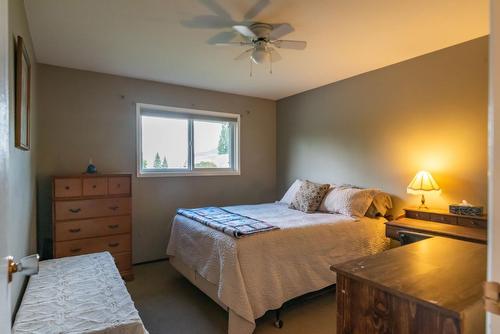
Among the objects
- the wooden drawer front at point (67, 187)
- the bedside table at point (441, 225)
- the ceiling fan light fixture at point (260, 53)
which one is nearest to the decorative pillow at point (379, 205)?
the bedside table at point (441, 225)

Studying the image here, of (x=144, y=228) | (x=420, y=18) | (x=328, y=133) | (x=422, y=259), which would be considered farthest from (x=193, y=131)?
(x=422, y=259)

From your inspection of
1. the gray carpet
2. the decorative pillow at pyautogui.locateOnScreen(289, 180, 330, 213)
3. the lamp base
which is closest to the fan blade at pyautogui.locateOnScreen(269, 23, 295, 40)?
the decorative pillow at pyautogui.locateOnScreen(289, 180, 330, 213)

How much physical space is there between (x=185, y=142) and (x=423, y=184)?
3.08m

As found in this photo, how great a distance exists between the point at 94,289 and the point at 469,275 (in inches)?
76.4

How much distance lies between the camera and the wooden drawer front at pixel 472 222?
95.2 inches

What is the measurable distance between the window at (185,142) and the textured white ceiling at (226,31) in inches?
24.9

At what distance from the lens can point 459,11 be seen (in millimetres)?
2119

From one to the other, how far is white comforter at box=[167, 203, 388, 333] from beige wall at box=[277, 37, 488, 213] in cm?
76

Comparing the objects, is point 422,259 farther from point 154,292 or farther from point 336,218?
point 154,292

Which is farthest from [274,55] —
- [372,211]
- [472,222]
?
[472,222]

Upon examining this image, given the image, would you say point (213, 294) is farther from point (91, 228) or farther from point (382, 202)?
point (382, 202)

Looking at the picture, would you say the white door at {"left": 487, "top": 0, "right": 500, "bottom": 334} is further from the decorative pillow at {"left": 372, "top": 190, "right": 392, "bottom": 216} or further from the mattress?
the decorative pillow at {"left": 372, "top": 190, "right": 392, "bottom": 216}

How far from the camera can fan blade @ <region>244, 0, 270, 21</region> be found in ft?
6.64

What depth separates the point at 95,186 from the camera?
10.2 feet
